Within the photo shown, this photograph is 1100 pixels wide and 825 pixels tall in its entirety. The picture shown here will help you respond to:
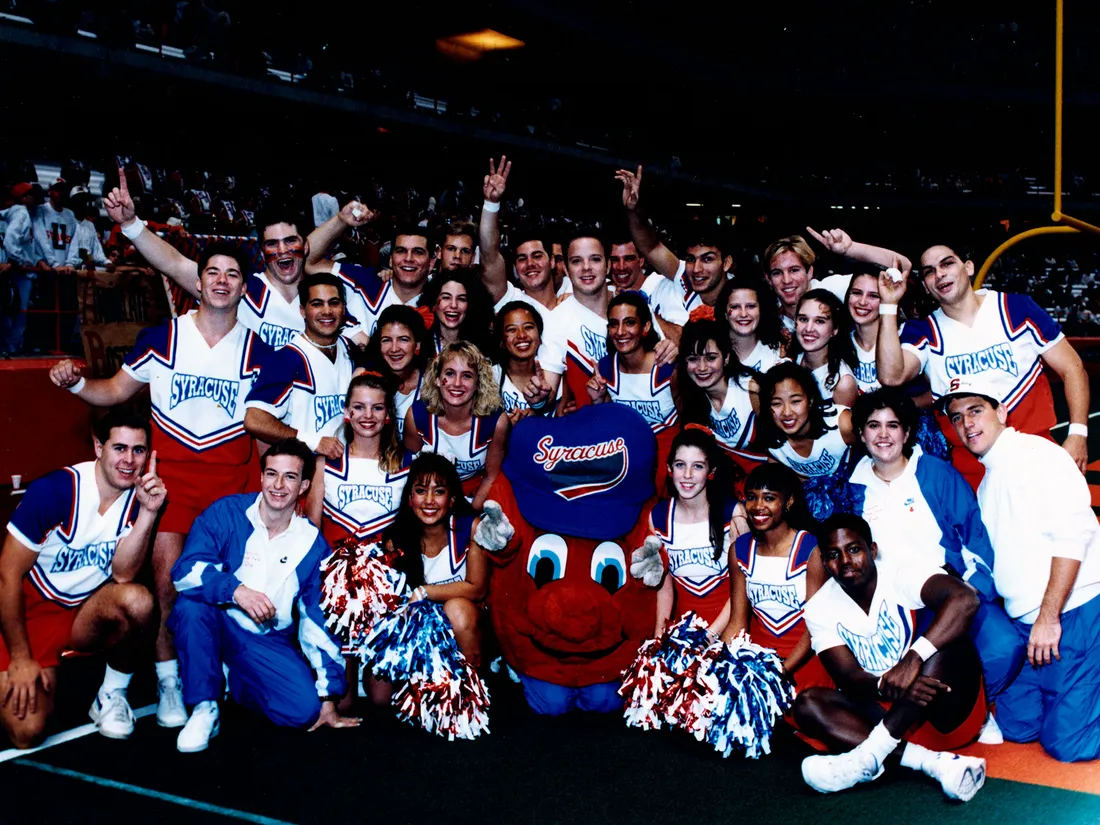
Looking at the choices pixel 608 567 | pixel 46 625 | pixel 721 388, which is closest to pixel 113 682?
pixel 46 625

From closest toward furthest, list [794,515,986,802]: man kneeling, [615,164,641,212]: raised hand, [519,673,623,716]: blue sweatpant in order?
[794,515,986,802]: man kneeling
[519,673,623,716]: blue sweatpant
[615,164,641,212]: raised hand

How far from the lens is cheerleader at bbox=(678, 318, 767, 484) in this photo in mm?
4547

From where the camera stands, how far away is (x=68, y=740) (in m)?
3.96

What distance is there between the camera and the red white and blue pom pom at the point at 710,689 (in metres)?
3.74

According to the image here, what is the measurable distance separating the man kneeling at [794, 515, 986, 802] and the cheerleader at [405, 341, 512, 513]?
4.79 feet

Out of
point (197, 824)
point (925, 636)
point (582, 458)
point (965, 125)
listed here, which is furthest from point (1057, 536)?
point (965, 125)

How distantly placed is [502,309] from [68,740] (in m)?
2.45

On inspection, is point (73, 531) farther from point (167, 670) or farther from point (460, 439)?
point (460, 439)

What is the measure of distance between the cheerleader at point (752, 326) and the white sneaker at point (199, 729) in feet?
8.29

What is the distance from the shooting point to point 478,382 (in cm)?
457

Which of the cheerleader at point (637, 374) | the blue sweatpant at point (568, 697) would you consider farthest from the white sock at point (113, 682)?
the cheerleader at point (637, 374)

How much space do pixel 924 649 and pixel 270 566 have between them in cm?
239

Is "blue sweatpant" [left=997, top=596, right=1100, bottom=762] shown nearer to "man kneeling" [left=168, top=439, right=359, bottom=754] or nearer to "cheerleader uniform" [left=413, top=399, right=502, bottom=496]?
"cheerleader uniform" [left=413, top=399, right=502, bottom=496]

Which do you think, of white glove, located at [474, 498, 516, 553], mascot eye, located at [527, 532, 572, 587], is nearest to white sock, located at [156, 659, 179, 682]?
white glove, located at [474, 498, 516, 553]
